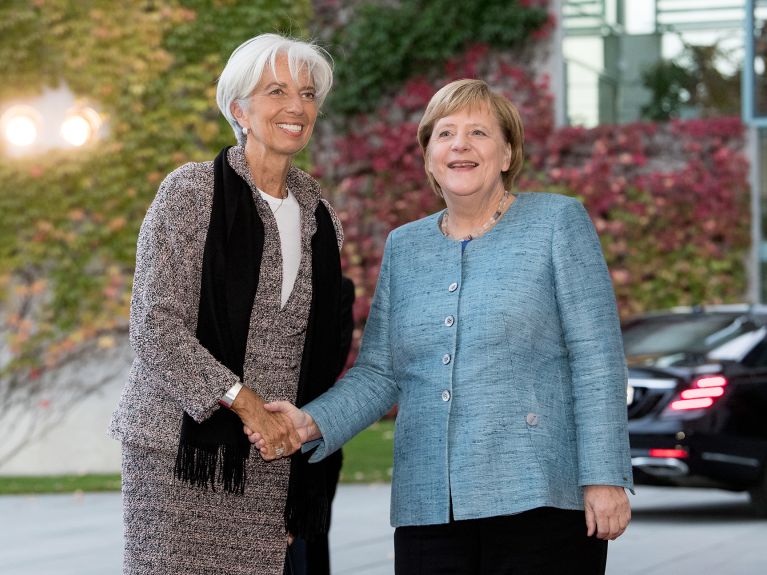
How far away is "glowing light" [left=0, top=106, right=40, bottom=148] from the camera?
1405 cm

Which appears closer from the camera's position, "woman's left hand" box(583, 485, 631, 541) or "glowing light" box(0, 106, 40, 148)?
"woman's left hand" box(583, 485, 631, 541)

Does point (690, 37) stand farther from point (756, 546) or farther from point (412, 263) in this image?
point (412, 263)

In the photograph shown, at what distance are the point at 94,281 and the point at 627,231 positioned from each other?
6.29 metres

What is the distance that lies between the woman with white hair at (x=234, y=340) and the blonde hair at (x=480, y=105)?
39 centimetres

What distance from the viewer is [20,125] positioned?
1405 cm

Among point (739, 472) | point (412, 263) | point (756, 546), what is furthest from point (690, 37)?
point (412, 263)

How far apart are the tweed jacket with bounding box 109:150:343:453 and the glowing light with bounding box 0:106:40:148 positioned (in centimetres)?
1086

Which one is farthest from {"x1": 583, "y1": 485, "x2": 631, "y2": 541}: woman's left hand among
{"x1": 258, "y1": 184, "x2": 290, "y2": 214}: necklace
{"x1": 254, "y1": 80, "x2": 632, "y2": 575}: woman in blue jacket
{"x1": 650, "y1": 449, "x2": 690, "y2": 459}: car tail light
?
{"x1": 650, "y1": 449, "x2": 690, "y2": 459}: car tail light

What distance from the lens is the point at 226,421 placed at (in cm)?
364

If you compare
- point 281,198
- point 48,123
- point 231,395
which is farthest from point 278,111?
point 48,123

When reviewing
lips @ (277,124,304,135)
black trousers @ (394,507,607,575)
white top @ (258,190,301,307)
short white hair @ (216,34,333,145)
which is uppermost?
short white hair @ (216,34,333,145)

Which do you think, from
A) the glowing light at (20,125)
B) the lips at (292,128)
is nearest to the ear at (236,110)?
the lips at (292,128)

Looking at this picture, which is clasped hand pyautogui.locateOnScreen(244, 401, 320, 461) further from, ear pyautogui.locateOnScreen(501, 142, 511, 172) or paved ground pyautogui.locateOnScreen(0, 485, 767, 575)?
paved ground pyautogui.locateOnScreen(0, 485, 767, 575)

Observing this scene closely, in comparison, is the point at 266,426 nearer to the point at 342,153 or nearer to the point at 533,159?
the point at 533,159
